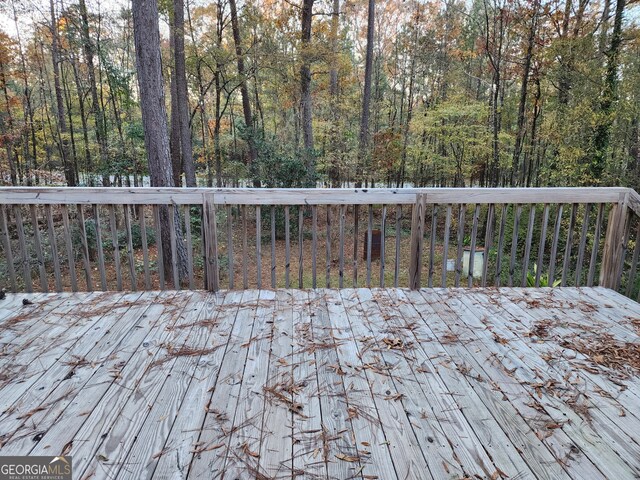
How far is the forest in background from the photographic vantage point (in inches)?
250

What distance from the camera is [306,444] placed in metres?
1.44

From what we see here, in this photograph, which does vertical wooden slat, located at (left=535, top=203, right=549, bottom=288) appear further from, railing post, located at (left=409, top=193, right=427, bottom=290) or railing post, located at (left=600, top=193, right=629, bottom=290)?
railing post, located at (left=409, top=193, right=427, bottom=290)

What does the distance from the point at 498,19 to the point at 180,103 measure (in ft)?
25.8

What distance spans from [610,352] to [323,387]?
5.47 feet

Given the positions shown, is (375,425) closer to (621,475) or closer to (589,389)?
(621,475)

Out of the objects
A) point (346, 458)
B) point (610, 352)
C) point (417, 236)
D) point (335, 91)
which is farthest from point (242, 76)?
point (346, 458)

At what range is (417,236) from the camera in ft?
10.1

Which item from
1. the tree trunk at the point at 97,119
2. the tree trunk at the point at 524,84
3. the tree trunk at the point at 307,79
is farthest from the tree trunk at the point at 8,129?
the tree trunk at the point at 524,84

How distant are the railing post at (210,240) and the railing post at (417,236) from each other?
1565mm

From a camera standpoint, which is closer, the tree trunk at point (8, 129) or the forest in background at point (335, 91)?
the forest in background at point (335, 91)

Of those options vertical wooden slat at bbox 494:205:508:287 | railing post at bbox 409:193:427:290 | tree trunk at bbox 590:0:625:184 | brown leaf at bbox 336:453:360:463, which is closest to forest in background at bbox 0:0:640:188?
tree trunk at bbox 590:0:625:184

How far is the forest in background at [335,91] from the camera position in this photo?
6.36m

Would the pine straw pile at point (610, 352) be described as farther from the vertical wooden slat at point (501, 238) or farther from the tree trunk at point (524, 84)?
the tree trunk at point (524, 84)

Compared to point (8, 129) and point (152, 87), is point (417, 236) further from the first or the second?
point (8, 129)
